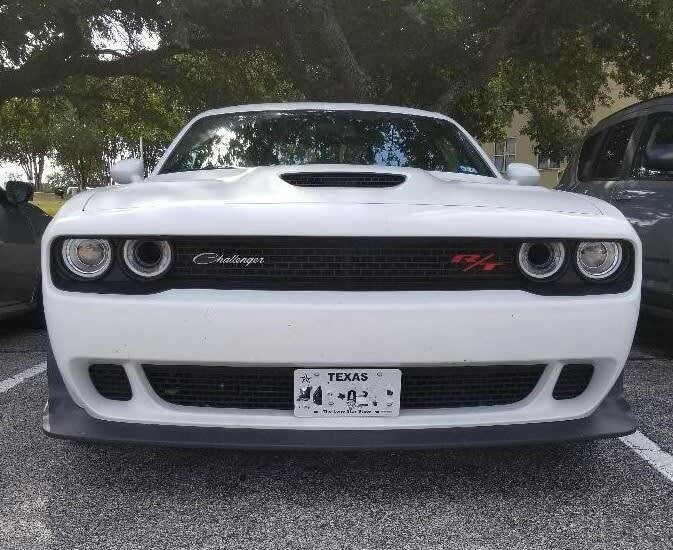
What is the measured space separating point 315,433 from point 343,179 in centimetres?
101

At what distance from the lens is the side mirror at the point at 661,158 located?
4364mm

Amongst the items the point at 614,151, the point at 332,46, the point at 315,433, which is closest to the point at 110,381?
the point at 315,433

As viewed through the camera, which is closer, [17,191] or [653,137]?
[653,137]

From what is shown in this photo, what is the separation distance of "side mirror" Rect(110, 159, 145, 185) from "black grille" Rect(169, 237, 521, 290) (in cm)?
144

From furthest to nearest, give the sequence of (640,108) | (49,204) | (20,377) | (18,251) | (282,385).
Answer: (49,204) → (640,108) → (18,251) → (20,377) → (282,385)

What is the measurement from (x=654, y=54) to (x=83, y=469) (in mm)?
12505

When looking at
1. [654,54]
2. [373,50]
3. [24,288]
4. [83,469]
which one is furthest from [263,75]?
[83,469]

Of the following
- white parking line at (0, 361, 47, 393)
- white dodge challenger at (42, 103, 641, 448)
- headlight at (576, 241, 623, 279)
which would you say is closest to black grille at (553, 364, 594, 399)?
white dodge challenger at (42, 103, 641, 448)

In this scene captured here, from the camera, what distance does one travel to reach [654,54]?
12680 millimetres

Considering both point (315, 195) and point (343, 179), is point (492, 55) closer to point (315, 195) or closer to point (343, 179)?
point (343, 179)

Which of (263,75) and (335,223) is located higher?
(335,223)

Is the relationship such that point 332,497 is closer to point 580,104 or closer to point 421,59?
point 421,59

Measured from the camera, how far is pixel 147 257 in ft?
7.92

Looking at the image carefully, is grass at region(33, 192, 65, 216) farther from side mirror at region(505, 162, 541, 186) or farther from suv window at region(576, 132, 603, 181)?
side mirror at region(505, 162, 541, 186)
